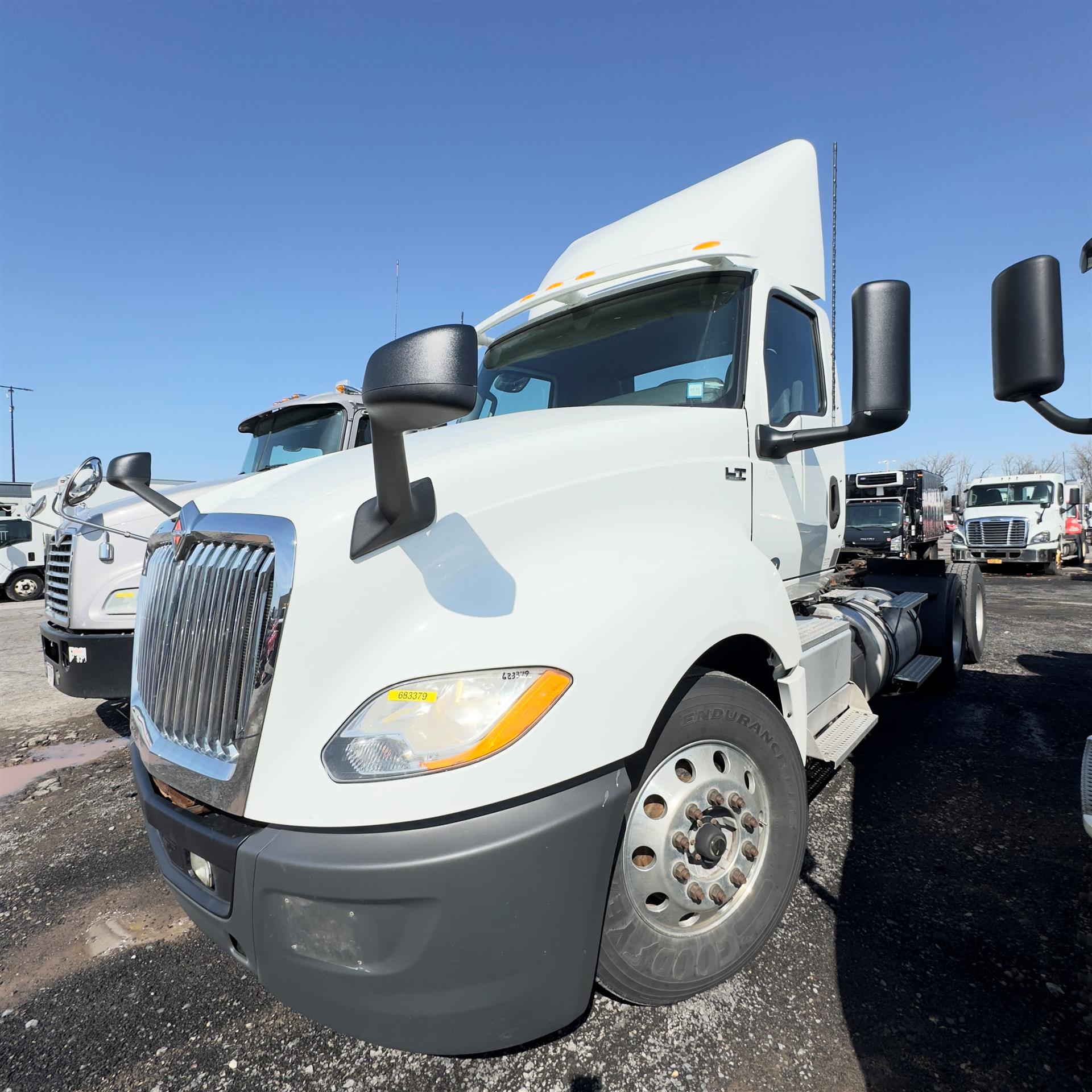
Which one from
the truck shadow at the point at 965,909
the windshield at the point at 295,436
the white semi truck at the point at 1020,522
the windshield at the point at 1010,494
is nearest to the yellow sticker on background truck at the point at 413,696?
the truck shadow at the point at 965,909

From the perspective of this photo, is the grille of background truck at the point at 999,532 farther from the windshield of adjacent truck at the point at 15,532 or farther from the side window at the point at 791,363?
the windshield of adjacent truck at the point at 15,532

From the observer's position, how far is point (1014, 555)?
65.4 ft

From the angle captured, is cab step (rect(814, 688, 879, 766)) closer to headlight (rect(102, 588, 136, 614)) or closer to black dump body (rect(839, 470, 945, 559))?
headlight (rect(102, 588, 136, 614))

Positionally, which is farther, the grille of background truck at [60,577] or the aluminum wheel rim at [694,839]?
the grille of background truck at [60,577]

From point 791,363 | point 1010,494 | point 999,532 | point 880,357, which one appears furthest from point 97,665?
point 1010,494

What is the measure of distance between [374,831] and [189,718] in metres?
0.72

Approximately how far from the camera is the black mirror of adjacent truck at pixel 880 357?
2.31 metres

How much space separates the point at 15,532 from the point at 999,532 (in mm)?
28412

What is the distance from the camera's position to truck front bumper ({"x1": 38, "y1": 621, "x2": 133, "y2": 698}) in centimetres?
441

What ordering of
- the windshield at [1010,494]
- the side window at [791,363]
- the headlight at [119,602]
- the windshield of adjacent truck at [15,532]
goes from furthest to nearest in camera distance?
the windshield at [1010,494], the windshield of adjacent truck at [15,532], the headlight at [119,602], the side window at [791,363]

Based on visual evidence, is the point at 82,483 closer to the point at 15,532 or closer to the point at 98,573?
the point at 98,573

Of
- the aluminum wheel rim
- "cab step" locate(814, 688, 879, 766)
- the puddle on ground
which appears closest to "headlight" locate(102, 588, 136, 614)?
the puddle on ground

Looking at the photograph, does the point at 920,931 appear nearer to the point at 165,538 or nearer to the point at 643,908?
the point at 643,908

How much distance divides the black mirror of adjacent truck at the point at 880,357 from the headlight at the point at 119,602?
4.73m
